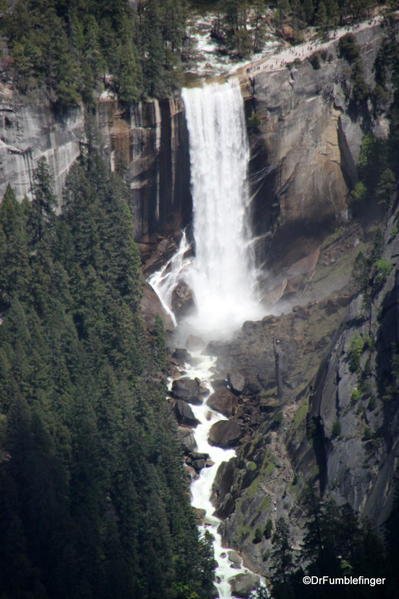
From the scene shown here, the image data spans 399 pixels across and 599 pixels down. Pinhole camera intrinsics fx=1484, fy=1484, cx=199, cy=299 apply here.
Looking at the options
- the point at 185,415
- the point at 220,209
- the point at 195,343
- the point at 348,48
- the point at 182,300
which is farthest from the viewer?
the point at 220,209

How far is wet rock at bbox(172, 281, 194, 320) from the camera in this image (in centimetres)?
15975

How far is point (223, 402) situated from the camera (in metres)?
145

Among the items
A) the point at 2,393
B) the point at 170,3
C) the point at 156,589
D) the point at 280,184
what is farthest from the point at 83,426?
the point at 170,3

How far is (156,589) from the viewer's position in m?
124

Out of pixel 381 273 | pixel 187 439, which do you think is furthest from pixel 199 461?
pixel 381 273

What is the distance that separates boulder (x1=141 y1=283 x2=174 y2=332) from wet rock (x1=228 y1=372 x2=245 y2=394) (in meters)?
11.2

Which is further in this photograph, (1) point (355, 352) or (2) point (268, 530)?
(1) point (355, 352)

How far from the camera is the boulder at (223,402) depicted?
145m

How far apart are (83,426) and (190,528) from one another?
13.3 m

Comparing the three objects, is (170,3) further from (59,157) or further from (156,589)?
(156,589)

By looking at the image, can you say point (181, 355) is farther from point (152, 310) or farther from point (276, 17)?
point (276, 17)

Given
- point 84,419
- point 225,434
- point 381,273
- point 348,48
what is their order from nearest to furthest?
point 84,419, point 381,273, point 225,434, point 348,48

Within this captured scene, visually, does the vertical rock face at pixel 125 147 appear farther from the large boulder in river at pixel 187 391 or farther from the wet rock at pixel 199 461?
the wet rock at pixel 199 461

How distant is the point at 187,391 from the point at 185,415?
117 inches
